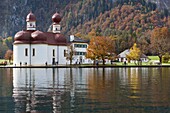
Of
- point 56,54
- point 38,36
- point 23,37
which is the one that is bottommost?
point 56,54

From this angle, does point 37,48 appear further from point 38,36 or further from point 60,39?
point 60,39

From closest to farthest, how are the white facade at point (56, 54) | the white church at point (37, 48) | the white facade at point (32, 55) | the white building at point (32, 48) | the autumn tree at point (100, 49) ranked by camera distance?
1. the autumn tree at point (100, 49)
2. the white facade at point (32, 55)
3. the white building at point (32, 48)
4. the white church at point (37, 48)
5. the white facade at point (56, 54)

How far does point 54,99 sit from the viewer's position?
28.6 metres

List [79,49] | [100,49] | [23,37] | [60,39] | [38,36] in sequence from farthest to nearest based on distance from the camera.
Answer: [79,49] < [60,39] < [23,37] < [38,36] < [100,49]

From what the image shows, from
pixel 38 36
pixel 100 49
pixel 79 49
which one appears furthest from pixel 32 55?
pixel 79 49

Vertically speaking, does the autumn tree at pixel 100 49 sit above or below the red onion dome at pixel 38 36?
below

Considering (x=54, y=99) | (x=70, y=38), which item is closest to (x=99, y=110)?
(x=54, y=99)

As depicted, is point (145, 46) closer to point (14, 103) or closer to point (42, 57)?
point (42, 57)

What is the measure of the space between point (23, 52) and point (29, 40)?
12.3ft

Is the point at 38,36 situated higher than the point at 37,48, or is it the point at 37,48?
the point at 38,36

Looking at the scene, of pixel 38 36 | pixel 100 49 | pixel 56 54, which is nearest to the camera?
pixel 100 49

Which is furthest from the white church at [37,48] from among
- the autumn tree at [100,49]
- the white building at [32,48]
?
the autumn tree at [100,49]

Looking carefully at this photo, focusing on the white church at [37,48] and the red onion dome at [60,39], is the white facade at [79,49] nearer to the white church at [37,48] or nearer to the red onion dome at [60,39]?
the red onion dome at [60,39]

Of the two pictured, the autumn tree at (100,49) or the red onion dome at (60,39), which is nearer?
the autumn tree at (100,49)
